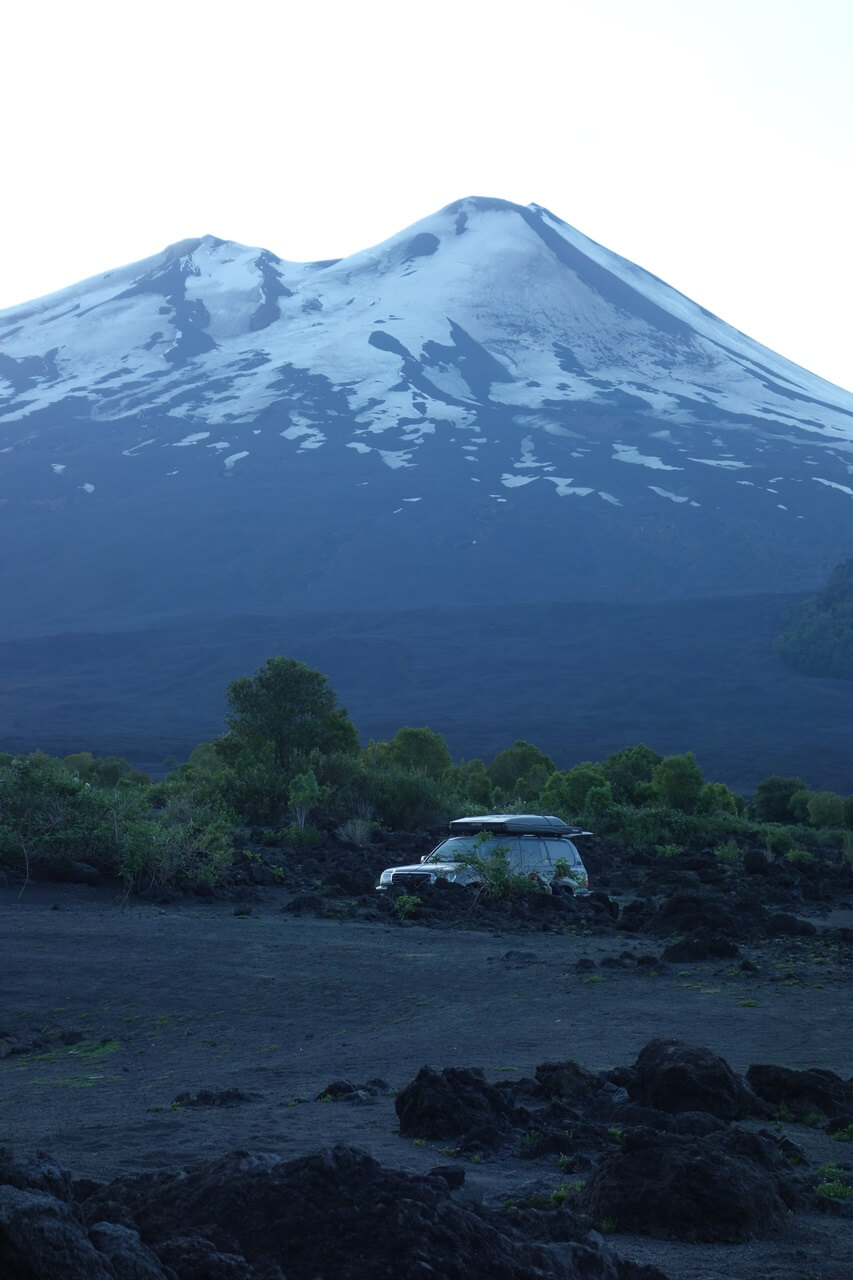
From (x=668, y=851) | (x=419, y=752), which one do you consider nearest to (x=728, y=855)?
(x=668, y=851)

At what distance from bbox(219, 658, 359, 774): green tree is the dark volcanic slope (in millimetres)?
44082

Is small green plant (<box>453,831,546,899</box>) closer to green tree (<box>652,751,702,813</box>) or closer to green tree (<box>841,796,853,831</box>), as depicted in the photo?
green tree (<box>652,751,702,813</box>)

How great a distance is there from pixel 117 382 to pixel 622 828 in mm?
163542

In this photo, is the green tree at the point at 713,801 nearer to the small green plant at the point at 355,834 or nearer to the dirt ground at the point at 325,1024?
the small green plant at the point at 355,834

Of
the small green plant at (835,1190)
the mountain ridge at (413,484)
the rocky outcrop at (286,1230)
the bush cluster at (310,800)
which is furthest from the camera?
the mountain ridge at (413,484)

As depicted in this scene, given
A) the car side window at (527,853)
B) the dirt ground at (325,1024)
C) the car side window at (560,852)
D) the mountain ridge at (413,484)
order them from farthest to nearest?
1. the mountain ridge at (413,484)
2. the car side window at (560,852)
3. the car side window at (527,853)
4. the dirt ground at (325,1024)

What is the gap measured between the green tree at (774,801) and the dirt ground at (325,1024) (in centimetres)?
3000

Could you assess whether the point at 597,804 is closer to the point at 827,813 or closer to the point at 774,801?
the point at 827,813

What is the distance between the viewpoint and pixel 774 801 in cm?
4350

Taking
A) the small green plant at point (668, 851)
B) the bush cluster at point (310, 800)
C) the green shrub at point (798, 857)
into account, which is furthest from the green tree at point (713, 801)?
the small green plant at point (668, 851)

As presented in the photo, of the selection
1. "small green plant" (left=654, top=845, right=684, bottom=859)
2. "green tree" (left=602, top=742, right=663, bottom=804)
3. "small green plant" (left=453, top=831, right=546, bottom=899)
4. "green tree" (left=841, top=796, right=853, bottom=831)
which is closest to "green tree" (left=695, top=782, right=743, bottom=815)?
"green tree" (left=602, top=742, right=663, bottom=804)

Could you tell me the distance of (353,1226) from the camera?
3.89 meters

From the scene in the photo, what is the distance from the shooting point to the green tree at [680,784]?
34.4 metres

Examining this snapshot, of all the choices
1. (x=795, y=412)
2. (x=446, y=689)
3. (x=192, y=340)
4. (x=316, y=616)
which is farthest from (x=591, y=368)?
(x=446, y=689)
